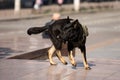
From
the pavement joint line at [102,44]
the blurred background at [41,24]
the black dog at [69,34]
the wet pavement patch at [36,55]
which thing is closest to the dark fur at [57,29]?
the black dog at [69,34]

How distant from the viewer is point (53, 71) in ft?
36.0

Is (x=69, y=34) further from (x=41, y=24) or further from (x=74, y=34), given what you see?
(x=41, y=24)

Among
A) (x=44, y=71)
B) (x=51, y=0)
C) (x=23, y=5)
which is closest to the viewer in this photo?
(x=44, y=71)

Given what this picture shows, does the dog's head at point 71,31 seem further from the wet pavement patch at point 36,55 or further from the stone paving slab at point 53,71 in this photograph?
the wet pavement patch at point 36,55

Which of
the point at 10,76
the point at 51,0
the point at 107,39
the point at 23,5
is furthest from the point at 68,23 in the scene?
the point at 51,0

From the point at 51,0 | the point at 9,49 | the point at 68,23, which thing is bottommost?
the point at 51,0

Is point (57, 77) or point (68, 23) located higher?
point (68, 23)

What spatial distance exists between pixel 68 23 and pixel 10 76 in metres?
1.98

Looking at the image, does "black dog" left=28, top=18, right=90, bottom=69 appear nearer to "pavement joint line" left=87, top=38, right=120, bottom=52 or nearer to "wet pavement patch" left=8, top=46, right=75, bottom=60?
"wet pavement patch" left=8, top=46, right=75, bottom=60

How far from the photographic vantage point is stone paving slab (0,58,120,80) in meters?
A: 10.0

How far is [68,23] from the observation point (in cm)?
1122

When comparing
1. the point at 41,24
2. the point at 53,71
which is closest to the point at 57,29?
the point at 53,71

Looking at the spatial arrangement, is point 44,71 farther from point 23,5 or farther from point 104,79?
point 23,5

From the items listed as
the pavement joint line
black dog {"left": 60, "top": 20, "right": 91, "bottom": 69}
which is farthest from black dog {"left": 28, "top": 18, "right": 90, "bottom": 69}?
the pavement joint line
